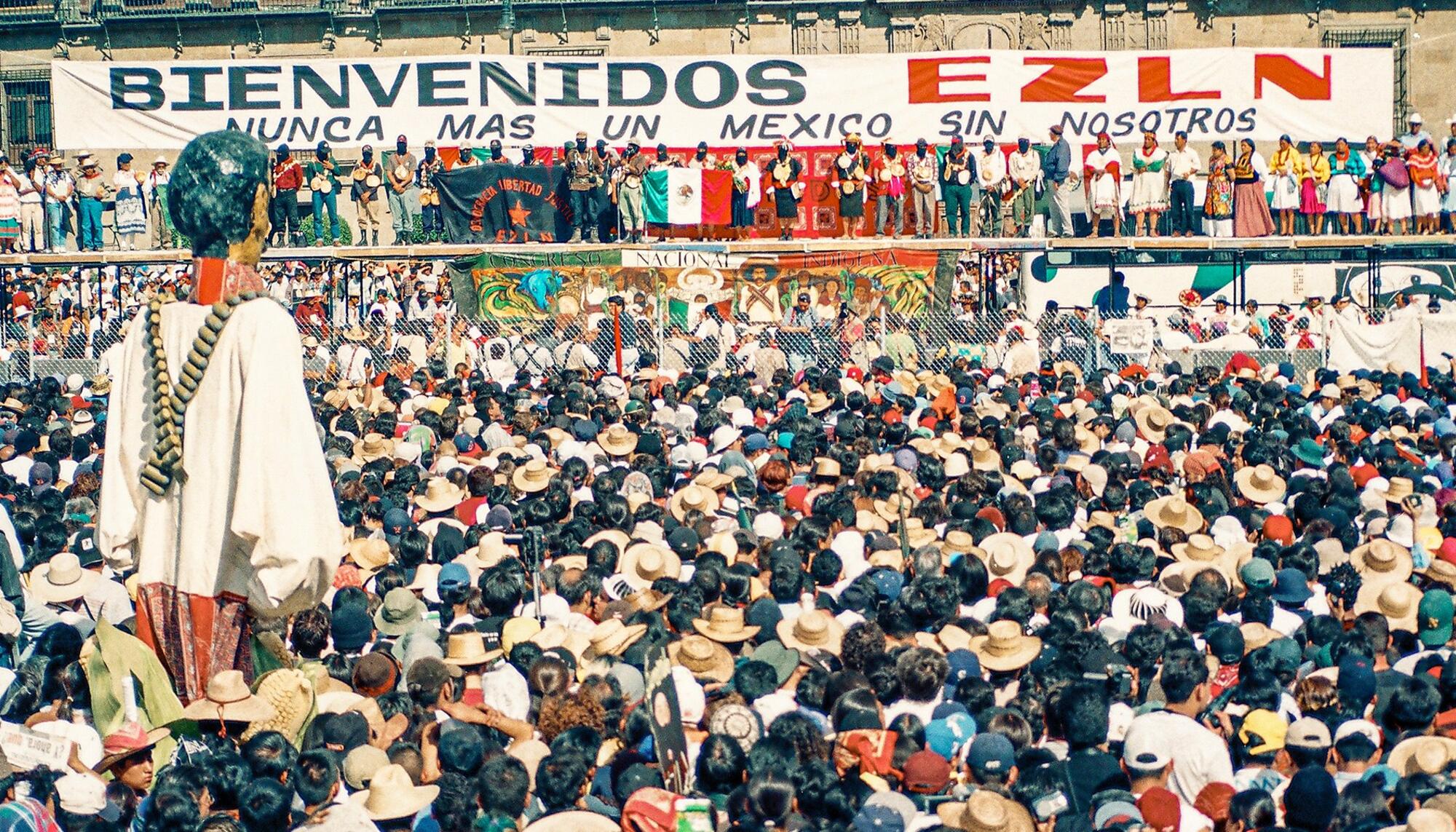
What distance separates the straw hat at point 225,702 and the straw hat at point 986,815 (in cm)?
279

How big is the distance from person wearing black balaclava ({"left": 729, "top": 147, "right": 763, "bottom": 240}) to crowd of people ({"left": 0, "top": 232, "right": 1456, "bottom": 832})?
949 cm

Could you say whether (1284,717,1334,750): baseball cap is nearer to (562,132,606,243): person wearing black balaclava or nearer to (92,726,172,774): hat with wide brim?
(92,726,172,774): hat with wide brim

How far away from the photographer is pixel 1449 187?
2897 cm

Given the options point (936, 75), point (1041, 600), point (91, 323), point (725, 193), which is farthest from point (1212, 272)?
point (1041, 600)

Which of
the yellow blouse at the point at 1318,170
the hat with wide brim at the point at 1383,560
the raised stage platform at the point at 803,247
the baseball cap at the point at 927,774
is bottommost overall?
the baseball cap at the point at 927,774

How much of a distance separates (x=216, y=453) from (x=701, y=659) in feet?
11.4

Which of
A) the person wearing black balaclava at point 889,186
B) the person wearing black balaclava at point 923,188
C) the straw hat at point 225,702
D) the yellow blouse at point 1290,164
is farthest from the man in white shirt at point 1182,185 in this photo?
the straw hat at point 225,702

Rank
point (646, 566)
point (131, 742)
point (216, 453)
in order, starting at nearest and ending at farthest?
1. point (216, 453)
2. point (131, 742)
3. point (646, 566)

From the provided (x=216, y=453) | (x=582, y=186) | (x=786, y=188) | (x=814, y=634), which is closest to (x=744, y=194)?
(x=786, y=188)

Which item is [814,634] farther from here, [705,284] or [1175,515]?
[705,284]

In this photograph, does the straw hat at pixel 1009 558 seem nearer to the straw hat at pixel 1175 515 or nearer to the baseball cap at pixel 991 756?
the straw hat at pixel 1175 515

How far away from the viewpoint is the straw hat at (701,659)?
32.5 feet

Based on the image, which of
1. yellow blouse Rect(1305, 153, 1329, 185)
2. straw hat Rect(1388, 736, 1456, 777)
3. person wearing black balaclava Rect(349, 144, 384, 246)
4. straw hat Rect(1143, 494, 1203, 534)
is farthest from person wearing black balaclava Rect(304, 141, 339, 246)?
straw hat Rect(1388, 736, 1456, 777)

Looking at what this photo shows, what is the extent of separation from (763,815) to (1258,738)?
A: 2602 millimetres
